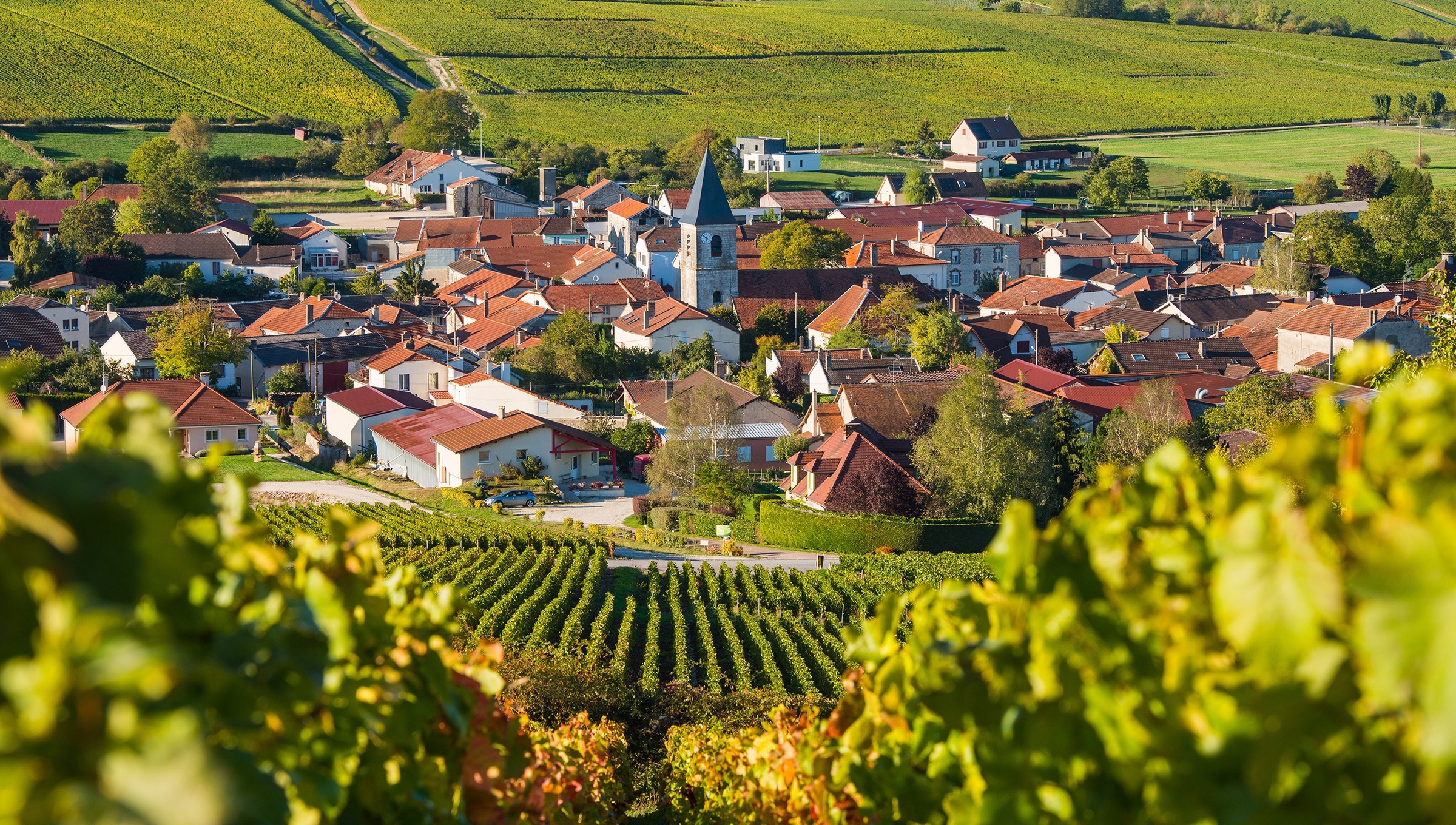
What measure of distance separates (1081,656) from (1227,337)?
5545cm

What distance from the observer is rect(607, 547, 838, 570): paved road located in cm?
3103

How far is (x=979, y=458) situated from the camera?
3512 centimetres

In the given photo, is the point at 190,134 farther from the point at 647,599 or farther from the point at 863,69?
the point at 863,69

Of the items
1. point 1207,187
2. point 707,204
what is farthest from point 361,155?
point 1207,187

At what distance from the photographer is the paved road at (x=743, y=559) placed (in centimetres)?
3103

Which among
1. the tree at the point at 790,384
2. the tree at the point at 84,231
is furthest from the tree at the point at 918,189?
the tree at the point at 84,231

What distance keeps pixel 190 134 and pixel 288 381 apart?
147 feet

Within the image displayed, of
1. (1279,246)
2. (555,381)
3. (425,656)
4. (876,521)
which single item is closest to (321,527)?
(876,521)

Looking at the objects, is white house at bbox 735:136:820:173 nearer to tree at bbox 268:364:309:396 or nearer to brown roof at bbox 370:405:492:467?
tree at bbox 268:364:309:396

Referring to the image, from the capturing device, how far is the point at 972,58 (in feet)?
486

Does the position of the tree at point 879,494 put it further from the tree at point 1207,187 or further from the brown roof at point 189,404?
the tree at point 1207,187

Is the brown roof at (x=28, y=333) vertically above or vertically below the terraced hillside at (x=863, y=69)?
below

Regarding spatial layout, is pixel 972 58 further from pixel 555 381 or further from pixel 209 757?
pixel 209 757

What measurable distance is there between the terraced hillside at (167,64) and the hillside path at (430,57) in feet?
27.1
